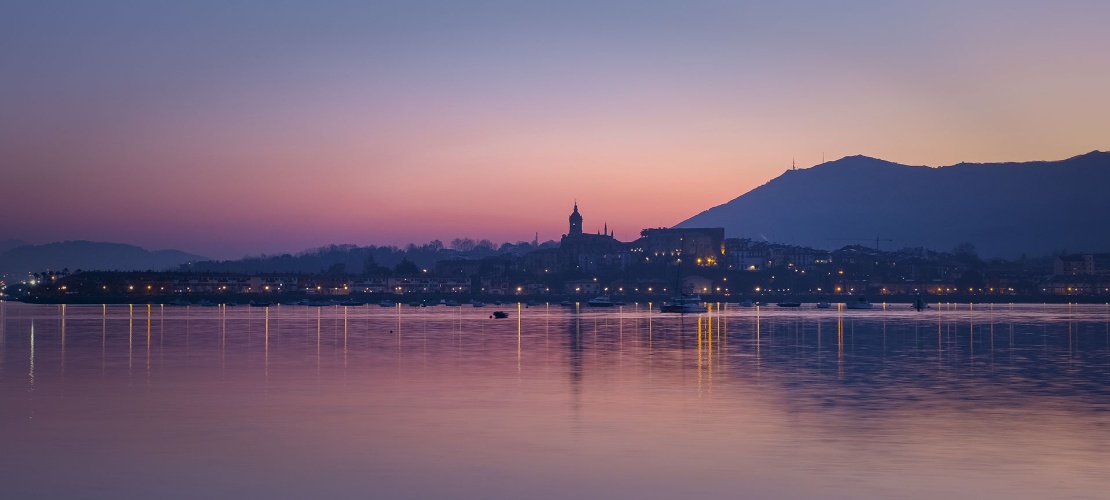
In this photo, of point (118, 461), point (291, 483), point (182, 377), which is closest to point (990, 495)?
point (291, 483)

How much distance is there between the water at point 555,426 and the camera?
18.7m

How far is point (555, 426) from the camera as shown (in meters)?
25.8

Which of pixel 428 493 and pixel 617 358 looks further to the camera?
pixel 617 358

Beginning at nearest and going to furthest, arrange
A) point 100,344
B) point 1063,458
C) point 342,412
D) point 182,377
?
Result: point 1063,458 < point 342,412 < point 182,377 < point 100,344

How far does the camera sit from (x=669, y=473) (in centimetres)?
1956

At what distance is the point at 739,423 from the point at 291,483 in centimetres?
1108

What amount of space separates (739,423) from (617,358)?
22.4 meters

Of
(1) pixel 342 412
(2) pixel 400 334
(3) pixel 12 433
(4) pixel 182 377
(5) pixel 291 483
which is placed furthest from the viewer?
(2) pixel 400 334

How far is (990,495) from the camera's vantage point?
1753cm

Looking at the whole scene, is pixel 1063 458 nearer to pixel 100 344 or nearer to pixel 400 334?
pixel 100 344

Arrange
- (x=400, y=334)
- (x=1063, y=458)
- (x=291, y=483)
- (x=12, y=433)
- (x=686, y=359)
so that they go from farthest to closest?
(x=400, y=334)
(x=686, y=359)
(x=12, y=433)
(x=1063, y=458)
(x=291, y=483)

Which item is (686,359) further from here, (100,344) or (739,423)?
(100,344)

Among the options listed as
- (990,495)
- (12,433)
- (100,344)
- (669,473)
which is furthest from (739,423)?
(100,344)

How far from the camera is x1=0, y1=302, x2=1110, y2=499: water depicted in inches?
738
